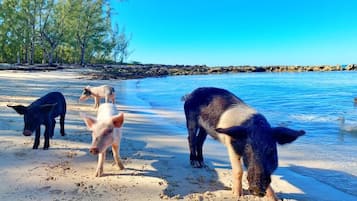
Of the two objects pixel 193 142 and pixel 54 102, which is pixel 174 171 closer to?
pixel 193 142

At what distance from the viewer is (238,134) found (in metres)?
4.22

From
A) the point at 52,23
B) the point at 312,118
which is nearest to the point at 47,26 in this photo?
the point at 52,23

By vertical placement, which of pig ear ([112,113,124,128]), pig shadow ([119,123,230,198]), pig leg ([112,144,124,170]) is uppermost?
pig ear ([112,113,124,128])

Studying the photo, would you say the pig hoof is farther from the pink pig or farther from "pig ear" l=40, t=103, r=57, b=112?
"pig ear" l=40, t=103, r=57, b=112

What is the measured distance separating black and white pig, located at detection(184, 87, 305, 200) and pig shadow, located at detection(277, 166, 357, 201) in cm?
74

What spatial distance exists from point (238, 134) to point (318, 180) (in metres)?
2.36

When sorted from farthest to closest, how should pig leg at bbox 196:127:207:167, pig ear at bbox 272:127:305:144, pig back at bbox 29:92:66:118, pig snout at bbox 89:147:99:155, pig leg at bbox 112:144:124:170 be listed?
pig back at bbox 29:92:66:118, pig leg at bbox 196:127:207:167, pig leg at bbox 112:144:124:170, pig snout at bbox 89:147:99:155, pig ear at bbox 272:127:305:144

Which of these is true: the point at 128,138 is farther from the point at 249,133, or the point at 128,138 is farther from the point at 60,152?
the point at 249,133

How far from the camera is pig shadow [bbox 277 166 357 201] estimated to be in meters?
4.89

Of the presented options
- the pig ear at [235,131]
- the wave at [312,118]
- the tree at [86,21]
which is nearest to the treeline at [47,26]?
the tree at [86,21]

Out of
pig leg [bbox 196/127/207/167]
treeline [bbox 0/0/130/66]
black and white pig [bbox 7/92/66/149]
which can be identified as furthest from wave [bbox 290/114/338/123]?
treeline [bbox 0/0/130/66]

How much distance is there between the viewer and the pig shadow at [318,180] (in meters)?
4.89

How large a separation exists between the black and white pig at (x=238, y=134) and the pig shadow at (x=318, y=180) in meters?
0.74

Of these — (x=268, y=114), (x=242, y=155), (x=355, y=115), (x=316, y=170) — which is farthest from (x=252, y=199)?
(x=355, y=115)
